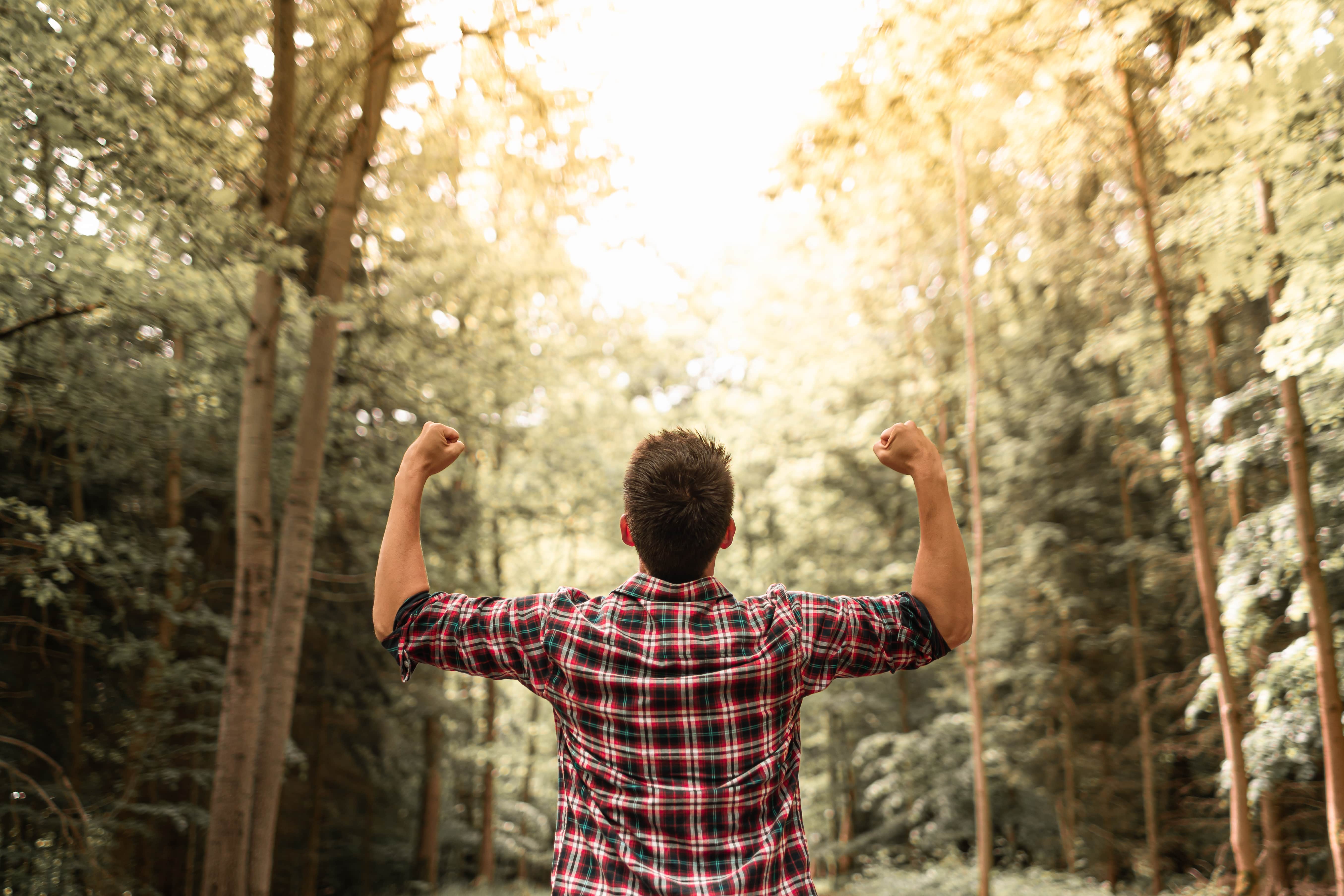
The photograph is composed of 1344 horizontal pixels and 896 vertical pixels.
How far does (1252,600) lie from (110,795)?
9.52 m

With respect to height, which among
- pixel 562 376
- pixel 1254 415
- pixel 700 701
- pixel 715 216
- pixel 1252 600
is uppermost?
pixel 715 216

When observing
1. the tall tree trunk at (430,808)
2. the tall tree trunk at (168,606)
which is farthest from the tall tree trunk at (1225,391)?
the tall tree trunk at (430,808)

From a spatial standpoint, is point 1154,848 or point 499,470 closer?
point 1154,848

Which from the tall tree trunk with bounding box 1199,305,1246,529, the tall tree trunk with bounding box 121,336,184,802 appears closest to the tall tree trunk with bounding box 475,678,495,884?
the tall tree trunk with bounding box 121,336,184,802

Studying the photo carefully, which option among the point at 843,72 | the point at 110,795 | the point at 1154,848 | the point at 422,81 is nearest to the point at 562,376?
the point at 422,81

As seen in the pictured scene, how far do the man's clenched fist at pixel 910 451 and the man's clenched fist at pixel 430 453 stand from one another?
77cm

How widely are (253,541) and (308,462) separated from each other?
2.55 ft

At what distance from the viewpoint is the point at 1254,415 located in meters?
8.34

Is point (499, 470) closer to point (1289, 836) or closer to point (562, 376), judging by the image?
point (562, 376)

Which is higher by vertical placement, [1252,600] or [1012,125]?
[1012,125]

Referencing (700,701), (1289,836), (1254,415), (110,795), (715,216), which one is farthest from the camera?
(715,216)

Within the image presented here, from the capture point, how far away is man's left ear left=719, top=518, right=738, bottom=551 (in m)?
1.51

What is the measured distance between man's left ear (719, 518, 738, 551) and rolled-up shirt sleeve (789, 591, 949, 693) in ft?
0.50

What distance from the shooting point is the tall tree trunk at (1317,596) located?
17.5 feet
